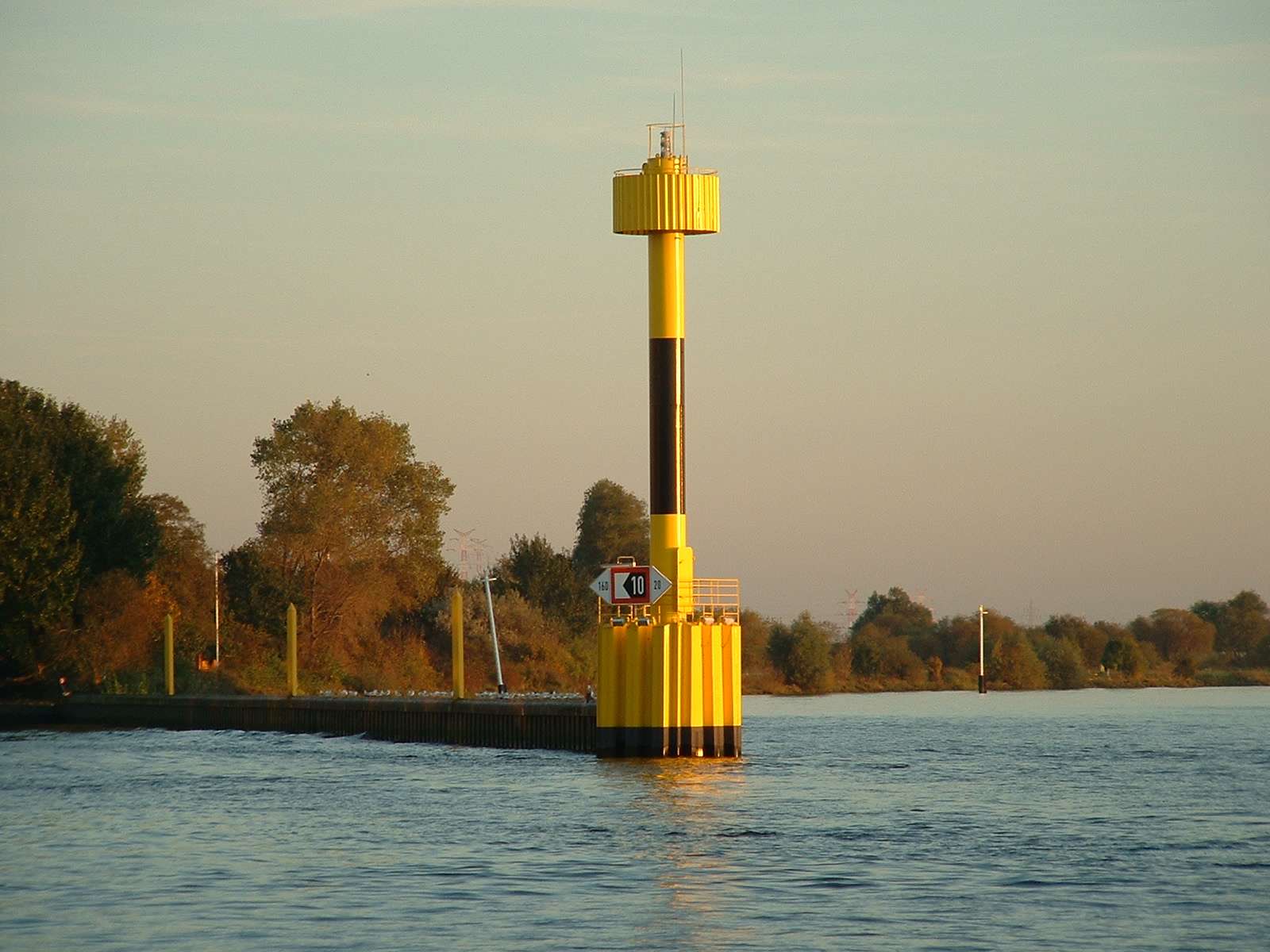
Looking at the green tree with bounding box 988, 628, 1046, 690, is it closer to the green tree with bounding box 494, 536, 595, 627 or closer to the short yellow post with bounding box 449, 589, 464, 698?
the green tree with bounding box 494, 536, 595, 627

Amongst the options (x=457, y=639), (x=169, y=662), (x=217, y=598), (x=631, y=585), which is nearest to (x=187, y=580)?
(x=217, y=598)

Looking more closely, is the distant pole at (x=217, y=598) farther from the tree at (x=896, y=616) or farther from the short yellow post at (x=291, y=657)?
the tree at (x=896, y=616)

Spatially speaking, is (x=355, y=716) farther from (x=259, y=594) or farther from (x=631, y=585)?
(x=259, y=594)

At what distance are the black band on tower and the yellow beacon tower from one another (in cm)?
2

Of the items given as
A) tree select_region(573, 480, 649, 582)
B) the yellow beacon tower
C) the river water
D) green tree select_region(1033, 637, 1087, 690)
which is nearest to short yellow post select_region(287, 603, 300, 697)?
the river water

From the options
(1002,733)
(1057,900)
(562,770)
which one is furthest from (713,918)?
(1002,733)

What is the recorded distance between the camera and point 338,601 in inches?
3319

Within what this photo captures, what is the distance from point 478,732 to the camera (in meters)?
46.5

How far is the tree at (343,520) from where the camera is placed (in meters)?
84.0

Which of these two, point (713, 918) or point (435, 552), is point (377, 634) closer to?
point (435, 552)

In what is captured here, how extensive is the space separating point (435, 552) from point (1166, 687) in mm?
54186

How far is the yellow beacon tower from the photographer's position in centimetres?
3541

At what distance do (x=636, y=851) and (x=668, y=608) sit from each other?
39.3 ft

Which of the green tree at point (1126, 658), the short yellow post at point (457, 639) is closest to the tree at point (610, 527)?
the green tree at point (1126, 658)
